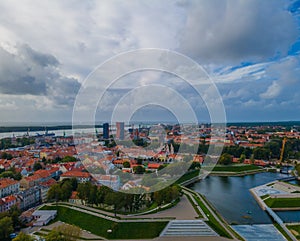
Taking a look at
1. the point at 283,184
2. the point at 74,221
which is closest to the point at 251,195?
the point at 283,184

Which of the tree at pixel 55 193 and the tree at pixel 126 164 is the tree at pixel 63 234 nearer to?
the tree at pixel 55 193

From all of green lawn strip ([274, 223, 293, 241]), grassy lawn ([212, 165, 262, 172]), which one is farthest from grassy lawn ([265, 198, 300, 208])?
grassy lawn ([212, 165, 262, 172])

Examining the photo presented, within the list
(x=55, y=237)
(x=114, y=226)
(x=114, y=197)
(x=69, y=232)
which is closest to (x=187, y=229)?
(x=114, y=226)

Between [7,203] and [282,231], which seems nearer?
[282,231]

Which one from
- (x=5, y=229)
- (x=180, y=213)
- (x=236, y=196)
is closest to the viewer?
(x=5, y=229)

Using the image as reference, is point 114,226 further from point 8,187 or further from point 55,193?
point 8,187

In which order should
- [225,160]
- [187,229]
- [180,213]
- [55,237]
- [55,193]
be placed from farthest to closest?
1. [225,160]
2. [55,193]
3. [180,213]
4. [187,229]
5. [55,237]

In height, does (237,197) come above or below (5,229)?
below

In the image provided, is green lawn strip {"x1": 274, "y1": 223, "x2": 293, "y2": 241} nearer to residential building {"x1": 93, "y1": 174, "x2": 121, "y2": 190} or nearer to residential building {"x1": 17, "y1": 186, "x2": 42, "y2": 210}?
residential building {"x1": 93, "y1": 174, "x2": 121, "y2": 190}
